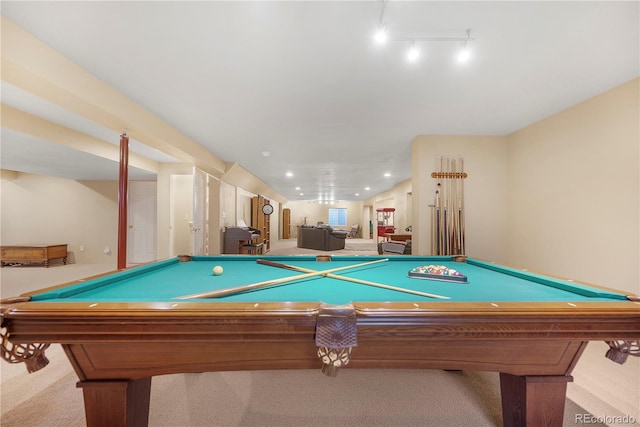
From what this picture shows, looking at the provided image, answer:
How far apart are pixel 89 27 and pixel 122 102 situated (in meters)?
1.10

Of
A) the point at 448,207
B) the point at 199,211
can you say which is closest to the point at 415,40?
the point at 448,207

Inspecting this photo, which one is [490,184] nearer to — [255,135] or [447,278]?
[447,278]

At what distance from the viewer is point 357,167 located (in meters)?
6.30

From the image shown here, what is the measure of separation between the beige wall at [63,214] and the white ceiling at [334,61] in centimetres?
367

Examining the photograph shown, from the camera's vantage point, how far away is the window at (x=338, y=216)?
1648cm

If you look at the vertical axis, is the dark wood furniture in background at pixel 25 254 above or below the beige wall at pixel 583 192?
below

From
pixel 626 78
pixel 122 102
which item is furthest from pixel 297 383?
pixel 626 78

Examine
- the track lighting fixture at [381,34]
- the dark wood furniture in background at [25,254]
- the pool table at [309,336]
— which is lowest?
the dark wood furniture in background at [25,254]

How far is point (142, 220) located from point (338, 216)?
37.8 feet

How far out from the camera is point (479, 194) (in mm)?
4043

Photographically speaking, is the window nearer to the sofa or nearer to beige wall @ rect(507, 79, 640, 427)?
the sofa

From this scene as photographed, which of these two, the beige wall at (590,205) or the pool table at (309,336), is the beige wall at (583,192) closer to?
the beige wall at (590,205)

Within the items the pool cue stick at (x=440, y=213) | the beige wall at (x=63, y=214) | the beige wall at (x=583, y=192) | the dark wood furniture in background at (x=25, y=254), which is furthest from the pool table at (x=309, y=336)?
the beige wall at (x=63, y=214)

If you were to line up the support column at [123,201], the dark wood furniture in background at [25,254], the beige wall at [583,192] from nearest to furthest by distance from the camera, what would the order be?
the beige wall at [583,192] < the support column at [123,201] < the dark wood furniture in background at [25,254]
